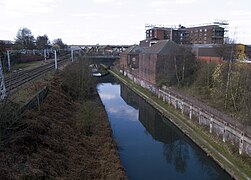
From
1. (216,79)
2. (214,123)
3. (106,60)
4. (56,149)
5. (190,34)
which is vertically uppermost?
(190,34)

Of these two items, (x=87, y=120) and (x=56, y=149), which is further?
(x=87, y=120)

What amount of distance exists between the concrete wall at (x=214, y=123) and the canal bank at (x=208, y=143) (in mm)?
505

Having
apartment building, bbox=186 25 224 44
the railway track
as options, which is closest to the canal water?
the railway track

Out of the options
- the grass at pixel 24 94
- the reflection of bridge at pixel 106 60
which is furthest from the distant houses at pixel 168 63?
the reflection of bridge at pixel 106 60

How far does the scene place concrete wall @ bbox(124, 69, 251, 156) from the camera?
619 inches

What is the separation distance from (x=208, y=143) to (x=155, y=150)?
408 centimetres

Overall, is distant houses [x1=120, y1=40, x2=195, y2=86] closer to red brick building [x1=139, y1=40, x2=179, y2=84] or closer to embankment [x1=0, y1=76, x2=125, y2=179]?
red brick building [x1=139, y1=40, x2=179, y2=84]

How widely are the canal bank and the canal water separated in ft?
1.50

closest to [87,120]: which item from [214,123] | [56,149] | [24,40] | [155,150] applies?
[56,149]

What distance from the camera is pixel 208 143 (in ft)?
60.0

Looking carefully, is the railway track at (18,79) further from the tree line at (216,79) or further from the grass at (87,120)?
the tree line at (216,79)

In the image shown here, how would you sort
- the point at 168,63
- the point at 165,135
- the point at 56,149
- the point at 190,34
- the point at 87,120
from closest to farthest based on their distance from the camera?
the point at 56,149 → the point at 87,120 → the point at 165,135 → the point at 168,63 → the point at 190,34

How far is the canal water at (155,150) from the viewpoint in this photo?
16328mm

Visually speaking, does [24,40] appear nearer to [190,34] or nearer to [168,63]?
[168,63]
